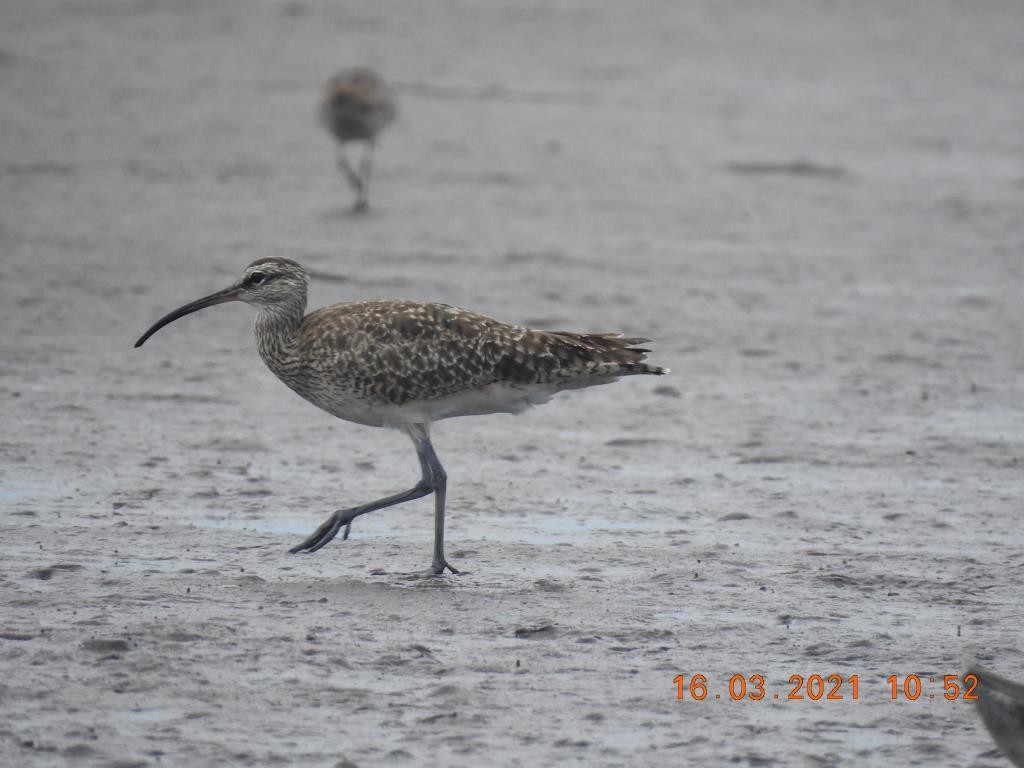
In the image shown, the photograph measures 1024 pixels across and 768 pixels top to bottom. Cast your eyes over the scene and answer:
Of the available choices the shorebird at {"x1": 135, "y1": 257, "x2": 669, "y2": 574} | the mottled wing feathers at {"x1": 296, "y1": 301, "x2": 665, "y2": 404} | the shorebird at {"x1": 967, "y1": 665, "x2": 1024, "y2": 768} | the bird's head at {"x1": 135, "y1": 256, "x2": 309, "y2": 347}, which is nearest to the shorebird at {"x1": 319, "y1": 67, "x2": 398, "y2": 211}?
the bird's head at {"x1": 135, "y1": 256, "x2": 309, "y2": 347}

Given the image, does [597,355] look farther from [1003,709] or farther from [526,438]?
[1003,709]

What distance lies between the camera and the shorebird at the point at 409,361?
764cm

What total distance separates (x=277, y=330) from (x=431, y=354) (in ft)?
2.45

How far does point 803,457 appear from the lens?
940 cm

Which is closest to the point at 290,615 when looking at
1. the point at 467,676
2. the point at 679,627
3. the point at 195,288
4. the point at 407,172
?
the point at 467,676

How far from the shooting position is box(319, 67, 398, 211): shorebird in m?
15.6

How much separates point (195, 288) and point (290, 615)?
20.2ft

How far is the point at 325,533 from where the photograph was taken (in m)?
7.47

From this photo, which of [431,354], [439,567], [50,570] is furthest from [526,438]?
[50,570]

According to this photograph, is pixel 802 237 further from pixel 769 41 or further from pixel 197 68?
pixel 769 41

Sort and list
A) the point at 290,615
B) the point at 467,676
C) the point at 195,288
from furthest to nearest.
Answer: the point at 195,288
the point at 290,615
the point at 467,676

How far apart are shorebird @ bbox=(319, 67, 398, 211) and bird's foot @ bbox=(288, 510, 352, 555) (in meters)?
8.15

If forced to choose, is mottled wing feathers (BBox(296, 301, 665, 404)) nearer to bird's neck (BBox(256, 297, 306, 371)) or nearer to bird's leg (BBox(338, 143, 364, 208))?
bird's neck (BBox(256, 297, 306, 371))
